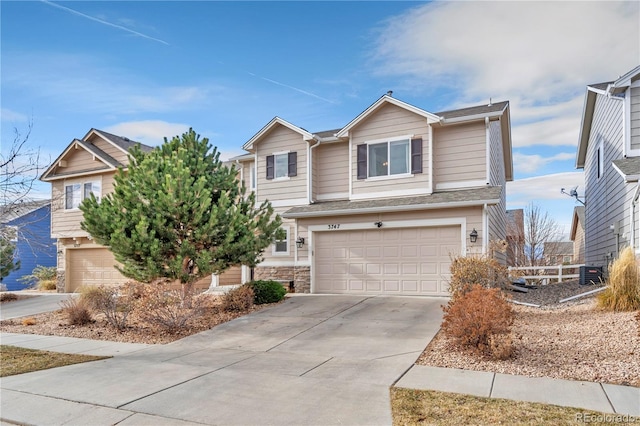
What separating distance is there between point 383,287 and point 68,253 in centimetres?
1641

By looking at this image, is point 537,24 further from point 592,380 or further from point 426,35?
point 592,380

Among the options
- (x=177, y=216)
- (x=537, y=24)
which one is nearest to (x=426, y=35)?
(x=537, y=24)

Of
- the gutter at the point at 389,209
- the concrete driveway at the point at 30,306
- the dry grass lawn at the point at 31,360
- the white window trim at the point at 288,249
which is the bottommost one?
the concrete driveway at the point at 30,306

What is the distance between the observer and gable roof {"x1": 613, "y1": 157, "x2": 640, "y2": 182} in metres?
10.3

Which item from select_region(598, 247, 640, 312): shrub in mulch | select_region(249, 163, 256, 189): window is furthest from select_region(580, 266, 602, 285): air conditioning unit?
select_region(249, 163, 256, 189): window

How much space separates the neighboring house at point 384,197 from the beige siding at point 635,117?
11.5 ft

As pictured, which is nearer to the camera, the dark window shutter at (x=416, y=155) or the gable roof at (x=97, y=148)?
the dark window shutter at (x=416, y=155)

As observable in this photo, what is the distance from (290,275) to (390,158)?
572 cm

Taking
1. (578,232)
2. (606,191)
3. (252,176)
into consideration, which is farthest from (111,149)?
(578,232)

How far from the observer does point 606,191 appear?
15.1 meters

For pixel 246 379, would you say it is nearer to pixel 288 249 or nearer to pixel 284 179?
pixel 288 249

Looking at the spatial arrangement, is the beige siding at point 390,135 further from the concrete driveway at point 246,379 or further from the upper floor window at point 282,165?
the concrete driveway at point 246,379

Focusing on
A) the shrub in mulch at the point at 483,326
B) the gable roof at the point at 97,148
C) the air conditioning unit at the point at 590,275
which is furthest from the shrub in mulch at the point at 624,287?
→ the gable roof at the point at 97,148

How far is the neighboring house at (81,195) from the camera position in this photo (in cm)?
2034
